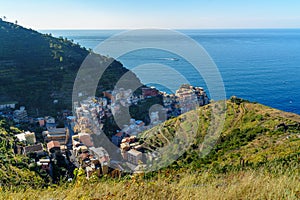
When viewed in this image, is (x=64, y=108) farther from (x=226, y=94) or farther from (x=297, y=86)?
(x=297, y=86)

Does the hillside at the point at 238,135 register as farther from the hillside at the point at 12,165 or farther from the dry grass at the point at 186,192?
the dry grass at the point at 186,192

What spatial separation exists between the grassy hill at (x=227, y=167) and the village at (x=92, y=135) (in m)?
1.89

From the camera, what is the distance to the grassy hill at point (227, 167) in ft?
6.29

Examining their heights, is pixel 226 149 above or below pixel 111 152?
above

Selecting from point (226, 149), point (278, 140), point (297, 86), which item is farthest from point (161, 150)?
point (297, 86)

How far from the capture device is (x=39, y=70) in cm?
2269

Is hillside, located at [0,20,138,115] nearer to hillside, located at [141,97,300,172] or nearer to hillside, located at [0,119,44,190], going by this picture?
hillside, located at [0,119,44,190]

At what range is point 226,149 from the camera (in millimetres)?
9219

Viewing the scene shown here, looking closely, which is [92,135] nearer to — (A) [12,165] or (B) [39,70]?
(A) [12,165]

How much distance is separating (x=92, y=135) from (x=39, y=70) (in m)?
11.3

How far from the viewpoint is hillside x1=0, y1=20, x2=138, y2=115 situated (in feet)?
62.5

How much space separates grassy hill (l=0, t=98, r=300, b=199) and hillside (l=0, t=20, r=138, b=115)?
10610 mm

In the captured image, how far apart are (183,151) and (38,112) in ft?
40.9

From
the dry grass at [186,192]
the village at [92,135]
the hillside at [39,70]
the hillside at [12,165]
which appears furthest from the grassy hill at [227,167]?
the hillside at [39,70]
